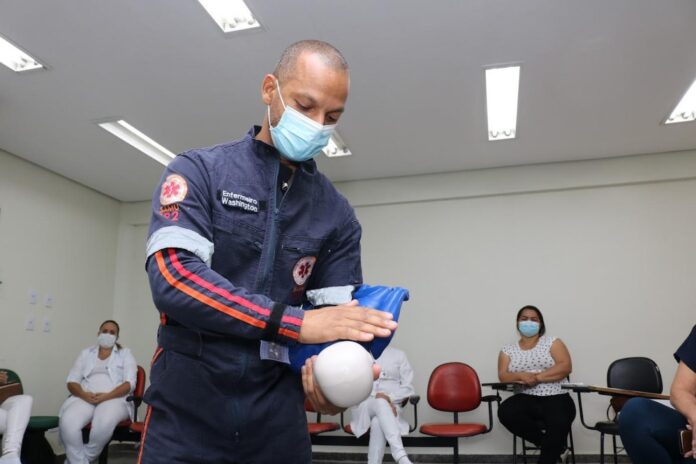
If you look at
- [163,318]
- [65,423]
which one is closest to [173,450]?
[163,318]

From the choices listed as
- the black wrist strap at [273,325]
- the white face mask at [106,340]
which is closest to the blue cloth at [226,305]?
the black wrist strap at [273,325]

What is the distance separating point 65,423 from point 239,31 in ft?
12.0

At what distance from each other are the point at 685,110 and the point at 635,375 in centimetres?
244

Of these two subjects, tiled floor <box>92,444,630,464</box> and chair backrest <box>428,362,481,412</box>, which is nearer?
chair backrest <box>428,362,481,412</box>

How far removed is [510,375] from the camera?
546 centimetres

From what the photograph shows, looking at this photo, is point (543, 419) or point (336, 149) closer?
point (543, 419)

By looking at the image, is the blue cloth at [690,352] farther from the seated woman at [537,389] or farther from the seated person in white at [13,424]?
the seated person in white at [13,424]

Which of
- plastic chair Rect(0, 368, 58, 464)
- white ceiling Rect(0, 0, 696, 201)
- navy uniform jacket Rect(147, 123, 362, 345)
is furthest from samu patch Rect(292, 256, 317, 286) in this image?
plastic chair Rect(0, 368, 58, 464)

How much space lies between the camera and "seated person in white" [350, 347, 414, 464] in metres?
5.06

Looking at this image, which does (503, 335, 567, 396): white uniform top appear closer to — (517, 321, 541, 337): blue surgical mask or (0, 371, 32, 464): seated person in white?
(517, 321, 541, 337): blue surgical mask

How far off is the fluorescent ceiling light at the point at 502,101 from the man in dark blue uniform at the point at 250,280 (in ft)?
11.9

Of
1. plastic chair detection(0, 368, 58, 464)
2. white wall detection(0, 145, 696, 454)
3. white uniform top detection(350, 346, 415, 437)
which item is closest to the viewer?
plastic chair detection(0, 368, 58, 464)

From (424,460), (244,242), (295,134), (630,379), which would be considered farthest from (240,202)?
(424,460)

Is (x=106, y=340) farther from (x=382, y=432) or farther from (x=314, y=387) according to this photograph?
(x=314, y=387)
